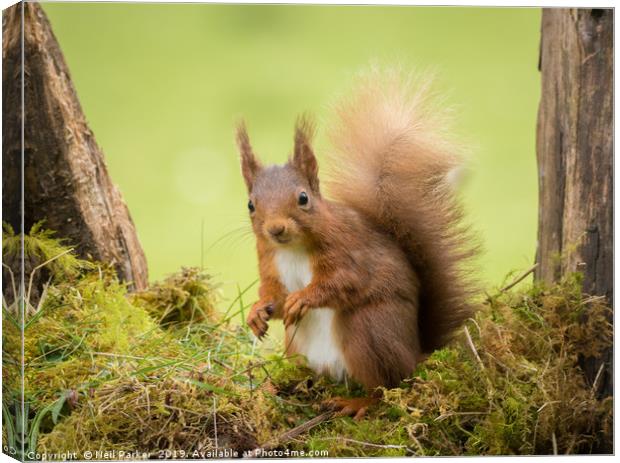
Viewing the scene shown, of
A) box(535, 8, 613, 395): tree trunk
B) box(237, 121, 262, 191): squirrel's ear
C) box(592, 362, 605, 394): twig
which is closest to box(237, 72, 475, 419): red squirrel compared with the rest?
box(237, 121, 262, 191): squirrel's ear

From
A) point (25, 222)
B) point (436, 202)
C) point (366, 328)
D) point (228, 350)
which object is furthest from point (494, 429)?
point (25, 222)

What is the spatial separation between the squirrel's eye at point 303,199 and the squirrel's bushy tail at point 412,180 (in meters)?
0.30

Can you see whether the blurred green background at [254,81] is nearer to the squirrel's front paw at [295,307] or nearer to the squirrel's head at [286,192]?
the squirrel's head at [286,192]

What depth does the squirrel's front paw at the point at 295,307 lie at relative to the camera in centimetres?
284

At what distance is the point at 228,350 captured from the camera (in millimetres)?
3395

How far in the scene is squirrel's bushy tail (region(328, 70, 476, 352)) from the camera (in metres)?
3.08

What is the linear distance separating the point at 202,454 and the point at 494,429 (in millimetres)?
869

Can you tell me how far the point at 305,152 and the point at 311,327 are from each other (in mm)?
550

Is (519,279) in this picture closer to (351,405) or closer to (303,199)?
(351,405)

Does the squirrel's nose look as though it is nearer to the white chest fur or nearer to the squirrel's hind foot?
the white chest fur

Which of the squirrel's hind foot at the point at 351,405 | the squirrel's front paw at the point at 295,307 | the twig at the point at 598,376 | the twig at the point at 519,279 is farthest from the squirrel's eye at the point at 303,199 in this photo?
the twig at the point at 598,376

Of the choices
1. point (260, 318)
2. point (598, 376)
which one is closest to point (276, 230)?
point (260, 318)

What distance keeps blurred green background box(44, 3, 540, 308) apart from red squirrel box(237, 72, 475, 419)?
0.28 ft

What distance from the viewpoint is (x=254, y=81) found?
9.80 feet
